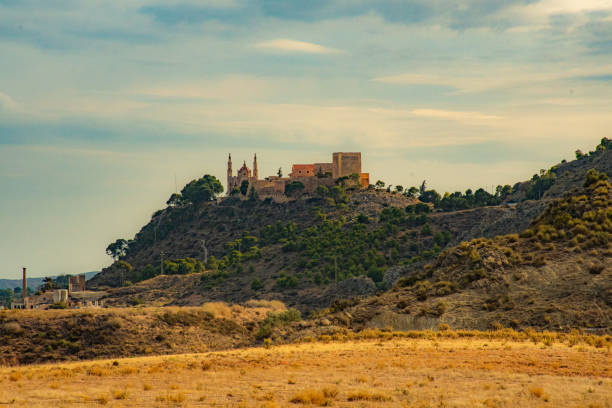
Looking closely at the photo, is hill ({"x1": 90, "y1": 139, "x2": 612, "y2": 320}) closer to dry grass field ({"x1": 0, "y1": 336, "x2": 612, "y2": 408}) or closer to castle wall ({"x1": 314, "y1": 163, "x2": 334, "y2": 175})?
castle wall ({"x1": 314, "y1": 163, "x2": 334, "y2": 175})

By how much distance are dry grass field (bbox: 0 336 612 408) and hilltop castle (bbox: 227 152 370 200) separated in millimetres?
140510

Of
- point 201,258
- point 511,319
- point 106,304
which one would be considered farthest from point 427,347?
point 201,258

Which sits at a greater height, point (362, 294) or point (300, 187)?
point (300, 187)

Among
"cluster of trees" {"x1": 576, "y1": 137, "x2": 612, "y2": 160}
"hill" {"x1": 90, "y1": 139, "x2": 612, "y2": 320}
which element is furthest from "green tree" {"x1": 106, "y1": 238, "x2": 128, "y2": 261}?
"cluster of trees" {"x1": 576, "y1": 137, "x2": 612, "y2": 160}

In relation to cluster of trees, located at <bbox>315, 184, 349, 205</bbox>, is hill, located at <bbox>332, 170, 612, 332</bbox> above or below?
below

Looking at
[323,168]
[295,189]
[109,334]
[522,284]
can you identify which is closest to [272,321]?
[109,334]

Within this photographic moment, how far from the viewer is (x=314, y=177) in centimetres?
18625

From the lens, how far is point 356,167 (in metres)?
194

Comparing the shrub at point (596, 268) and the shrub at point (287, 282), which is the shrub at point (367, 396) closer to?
the shrub at point (596, 268)

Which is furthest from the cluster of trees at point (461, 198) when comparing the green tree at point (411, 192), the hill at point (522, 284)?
the hill at point (522, 284)

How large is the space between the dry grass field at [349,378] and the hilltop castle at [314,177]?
461 ft

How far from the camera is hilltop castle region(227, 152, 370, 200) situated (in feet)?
609

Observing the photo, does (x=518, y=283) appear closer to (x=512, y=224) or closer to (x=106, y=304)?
(x=512, y=224)

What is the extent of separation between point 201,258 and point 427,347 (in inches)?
5140
